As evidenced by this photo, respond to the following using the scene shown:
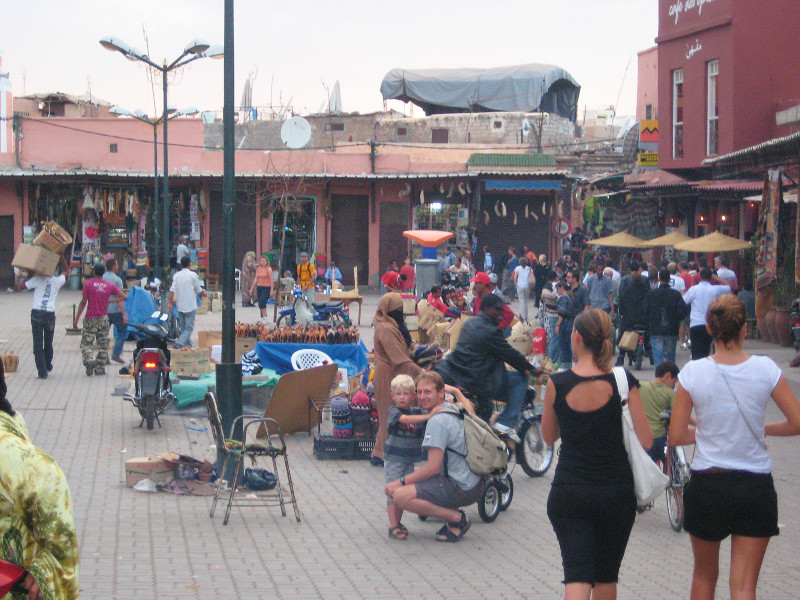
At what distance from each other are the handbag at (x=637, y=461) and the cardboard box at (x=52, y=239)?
12392mm

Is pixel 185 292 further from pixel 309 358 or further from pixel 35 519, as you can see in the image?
pixel 35 519

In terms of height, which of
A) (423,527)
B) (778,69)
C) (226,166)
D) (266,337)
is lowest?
(423,527)

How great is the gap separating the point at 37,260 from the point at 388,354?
24.5 feet

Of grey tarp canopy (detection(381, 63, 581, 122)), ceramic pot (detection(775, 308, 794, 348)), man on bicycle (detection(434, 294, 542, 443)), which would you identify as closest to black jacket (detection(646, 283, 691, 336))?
ceramic pot (detection(775, 308, 794, 348))

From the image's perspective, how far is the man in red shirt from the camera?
15.4 metres

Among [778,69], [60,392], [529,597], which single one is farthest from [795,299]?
[529,597]

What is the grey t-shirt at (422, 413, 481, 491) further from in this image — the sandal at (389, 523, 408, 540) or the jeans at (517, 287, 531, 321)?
the jeans at (517, 287, 531, 321)

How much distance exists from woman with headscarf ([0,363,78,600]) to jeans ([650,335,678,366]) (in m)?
13.2

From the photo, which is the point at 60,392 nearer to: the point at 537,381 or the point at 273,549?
the point at 537,381

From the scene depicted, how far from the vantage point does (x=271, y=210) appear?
36094 mm

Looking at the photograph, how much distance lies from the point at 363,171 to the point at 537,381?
25625mm

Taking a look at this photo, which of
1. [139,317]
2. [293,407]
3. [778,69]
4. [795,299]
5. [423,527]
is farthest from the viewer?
[778,69]

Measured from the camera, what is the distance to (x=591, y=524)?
443cm

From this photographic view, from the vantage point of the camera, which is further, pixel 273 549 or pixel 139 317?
pixel 139 317
